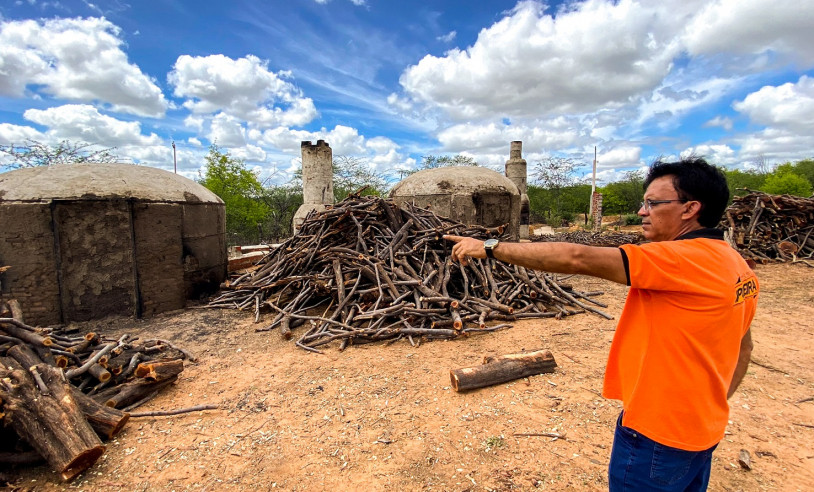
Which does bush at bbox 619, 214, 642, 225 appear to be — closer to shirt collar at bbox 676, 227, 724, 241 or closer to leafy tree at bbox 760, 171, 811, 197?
leafy tree at bbox 760, 171, 811, 197

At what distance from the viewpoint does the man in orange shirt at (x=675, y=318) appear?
135 cm

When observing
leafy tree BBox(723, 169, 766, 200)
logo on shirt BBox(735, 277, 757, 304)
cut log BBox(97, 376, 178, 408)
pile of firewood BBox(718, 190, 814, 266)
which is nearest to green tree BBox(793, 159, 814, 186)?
leafy tree BBox(723, 169, 766, 200)

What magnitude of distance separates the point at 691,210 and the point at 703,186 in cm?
10

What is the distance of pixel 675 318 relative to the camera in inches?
55.1

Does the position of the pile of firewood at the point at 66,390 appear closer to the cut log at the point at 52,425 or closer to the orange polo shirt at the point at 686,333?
the cut log at the point at 52,425

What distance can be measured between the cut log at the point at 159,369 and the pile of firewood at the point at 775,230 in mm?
13692

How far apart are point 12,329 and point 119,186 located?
325 centimetres

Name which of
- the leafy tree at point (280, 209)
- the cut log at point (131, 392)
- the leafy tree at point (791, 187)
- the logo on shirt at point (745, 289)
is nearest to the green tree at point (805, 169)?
the leafy tree at point (791, 187)

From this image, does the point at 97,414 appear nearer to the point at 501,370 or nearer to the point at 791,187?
the point at 501,370

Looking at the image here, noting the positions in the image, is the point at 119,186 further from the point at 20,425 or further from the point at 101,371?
the point at 20,425

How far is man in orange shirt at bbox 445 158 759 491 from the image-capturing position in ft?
4.42

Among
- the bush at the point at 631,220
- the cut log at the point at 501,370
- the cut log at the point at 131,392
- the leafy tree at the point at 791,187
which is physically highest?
the leafy tree at the point at 791,187

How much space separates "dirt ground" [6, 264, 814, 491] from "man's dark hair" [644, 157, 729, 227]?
2.03 meters

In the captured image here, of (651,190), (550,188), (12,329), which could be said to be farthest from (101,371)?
(550,188)
